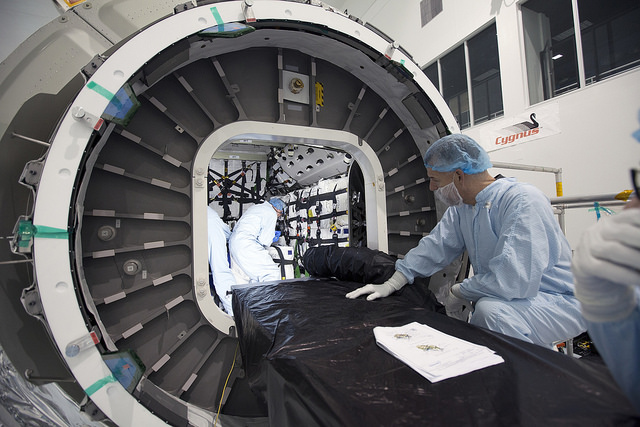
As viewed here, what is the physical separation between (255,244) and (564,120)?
170 inches

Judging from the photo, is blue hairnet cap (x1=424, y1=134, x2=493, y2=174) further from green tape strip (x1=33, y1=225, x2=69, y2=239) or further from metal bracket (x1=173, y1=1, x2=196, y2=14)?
green tape strip (x1=33, y1=225, x2=69, y2=239)

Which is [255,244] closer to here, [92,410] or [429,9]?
[92,410]

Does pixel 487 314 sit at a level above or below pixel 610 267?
below

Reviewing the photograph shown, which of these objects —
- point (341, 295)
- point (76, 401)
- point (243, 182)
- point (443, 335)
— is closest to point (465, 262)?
point (341, 295)

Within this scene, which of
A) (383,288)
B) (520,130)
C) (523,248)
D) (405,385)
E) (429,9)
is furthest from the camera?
(429,9)

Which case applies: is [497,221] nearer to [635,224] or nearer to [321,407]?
[635,224]

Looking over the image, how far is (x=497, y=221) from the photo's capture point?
166 centimetres

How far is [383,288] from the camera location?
1731 millimetres

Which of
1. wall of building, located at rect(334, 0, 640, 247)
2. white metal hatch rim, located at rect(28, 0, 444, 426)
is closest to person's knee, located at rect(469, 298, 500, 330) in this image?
white metal hatch rim, located at rect(28, 0, 444, 426)

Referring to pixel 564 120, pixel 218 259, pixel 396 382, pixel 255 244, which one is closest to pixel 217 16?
pixel 396 382

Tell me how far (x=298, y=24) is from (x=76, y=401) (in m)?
2.18

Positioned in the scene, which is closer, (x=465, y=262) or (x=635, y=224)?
(x=635, y=224)

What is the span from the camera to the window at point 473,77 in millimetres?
4953

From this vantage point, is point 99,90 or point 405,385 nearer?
point 405,385
